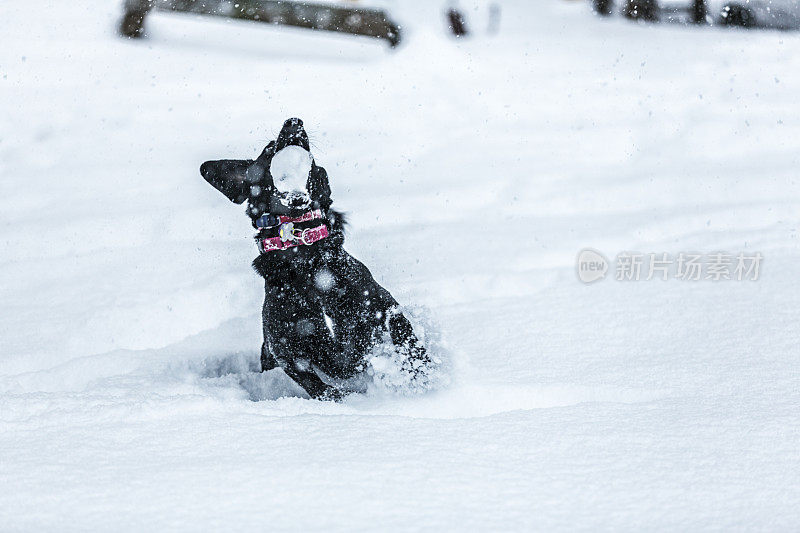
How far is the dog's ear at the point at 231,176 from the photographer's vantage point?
196cm

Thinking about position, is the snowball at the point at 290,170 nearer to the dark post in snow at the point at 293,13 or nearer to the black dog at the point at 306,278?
the black dog at the point at 306,278

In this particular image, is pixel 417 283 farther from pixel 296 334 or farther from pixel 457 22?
pixel 457 22

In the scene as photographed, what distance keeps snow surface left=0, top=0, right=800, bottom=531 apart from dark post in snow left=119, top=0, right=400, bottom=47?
9.9 inches

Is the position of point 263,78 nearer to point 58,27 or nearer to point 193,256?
point 58,27

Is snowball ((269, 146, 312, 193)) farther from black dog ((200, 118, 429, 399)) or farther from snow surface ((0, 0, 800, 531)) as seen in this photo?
snow surface ((0, 0, 800, 531))

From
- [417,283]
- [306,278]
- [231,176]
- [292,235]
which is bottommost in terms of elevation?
[417,283]

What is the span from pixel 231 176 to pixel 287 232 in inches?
8.8

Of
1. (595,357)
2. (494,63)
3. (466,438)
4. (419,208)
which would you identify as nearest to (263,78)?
(494,63)

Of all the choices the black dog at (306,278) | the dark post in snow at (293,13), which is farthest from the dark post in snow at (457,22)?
the black dog at (306,278)

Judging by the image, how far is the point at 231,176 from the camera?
6.46 feet

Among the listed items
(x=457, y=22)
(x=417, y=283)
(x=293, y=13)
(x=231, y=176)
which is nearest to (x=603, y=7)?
(x=457, y=22)

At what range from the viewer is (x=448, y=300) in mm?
2768

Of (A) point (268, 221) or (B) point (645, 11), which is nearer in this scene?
(A) point (268, 221)

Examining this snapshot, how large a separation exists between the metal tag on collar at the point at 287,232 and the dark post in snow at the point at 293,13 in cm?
376
